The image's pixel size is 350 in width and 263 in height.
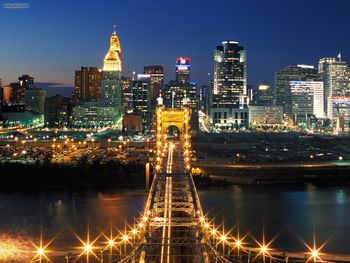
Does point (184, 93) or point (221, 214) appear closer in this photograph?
point (221, 214)

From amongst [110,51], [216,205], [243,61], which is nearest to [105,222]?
[216,205]

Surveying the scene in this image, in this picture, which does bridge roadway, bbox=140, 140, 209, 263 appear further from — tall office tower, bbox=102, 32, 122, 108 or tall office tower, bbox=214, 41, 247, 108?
tall office tower, bbox=214, 41, 247, 108

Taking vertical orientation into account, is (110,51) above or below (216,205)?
above

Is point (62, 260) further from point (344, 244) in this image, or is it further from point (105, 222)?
point (344, 244)

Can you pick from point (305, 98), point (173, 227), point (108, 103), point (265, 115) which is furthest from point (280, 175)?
point (305, 98)

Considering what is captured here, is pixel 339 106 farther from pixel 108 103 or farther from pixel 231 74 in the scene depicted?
pixel 108 103
